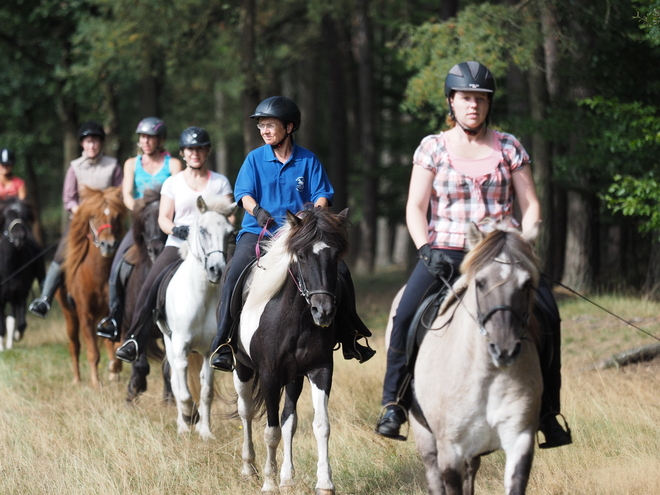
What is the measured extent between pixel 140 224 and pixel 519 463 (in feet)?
20.4

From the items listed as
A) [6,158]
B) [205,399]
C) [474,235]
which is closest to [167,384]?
[205,399]

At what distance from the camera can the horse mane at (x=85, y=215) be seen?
11031 mm

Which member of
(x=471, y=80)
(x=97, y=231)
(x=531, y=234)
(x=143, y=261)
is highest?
(x=471, y=80)

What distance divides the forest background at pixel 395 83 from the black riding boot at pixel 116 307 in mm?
5765

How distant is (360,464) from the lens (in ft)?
23.2

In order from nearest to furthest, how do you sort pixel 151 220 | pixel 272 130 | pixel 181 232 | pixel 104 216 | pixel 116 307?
pixel 272 130 < pixel 181 232 < pixel 151 220 < pixel 116 307 < pixel 104 216

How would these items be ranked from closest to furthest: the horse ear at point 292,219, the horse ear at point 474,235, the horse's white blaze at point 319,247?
the horse ear at point 474,235 < the horse's white blaze at point 319,247 < the horse ear at point 292,219

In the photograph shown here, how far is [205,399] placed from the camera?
862 cm

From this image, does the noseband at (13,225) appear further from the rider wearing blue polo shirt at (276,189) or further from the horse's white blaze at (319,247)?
the horse's white blaze at (319,247)

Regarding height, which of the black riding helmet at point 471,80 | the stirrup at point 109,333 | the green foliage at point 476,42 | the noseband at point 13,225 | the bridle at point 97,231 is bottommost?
the stirrup at point 109,333

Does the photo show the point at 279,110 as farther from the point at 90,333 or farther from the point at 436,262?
the point at 90,333

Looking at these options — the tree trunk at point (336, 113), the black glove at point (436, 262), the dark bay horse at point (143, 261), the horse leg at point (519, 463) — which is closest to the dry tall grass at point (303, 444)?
the dark bay horse at point (143, 261)

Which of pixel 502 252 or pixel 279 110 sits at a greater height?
pixel 279 110

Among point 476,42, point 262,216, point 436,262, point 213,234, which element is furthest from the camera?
point 476,42
